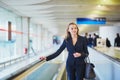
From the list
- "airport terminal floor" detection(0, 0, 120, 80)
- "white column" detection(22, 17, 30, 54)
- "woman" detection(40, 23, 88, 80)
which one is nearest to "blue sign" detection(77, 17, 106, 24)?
"airport terminal floor" detection(0, 0, 120, 80)

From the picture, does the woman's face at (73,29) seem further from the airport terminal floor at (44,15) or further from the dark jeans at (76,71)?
the airport terminal floor at (44,15)

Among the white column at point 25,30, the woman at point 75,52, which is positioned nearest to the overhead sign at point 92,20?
the white column at point 25,30

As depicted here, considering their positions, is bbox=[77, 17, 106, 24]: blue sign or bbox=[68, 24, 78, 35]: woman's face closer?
bbox=[68, 24, 78, 35]: woman's face

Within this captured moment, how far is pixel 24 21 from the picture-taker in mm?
17422

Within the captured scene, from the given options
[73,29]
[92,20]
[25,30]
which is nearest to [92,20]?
[92,20]

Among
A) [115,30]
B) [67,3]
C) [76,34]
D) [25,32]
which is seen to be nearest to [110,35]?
[115,30]

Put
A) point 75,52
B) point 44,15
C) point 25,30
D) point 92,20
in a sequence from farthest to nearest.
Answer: point 92,20, point 25,30, point 44,15, point 75,52

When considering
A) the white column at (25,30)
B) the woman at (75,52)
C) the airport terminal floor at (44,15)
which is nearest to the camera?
the woman at (75,52)

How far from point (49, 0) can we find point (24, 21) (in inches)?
289

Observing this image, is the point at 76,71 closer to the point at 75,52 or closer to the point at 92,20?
the point at 75,52

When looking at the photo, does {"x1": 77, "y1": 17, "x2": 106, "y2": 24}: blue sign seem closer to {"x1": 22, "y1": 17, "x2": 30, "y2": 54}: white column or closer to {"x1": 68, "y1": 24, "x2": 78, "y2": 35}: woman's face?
{"x1": 22, "y1": 17, "x2": 30, "y2": 54}: white column

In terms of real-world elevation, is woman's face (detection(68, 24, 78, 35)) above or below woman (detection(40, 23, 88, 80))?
above

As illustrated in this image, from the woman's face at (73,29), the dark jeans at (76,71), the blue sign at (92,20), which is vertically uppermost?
the blue sign at (92,20)

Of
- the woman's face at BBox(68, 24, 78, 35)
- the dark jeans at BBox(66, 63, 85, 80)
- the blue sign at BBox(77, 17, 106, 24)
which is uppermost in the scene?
the blue sign at BBox(77, 17, 106, 24)
